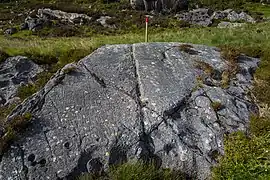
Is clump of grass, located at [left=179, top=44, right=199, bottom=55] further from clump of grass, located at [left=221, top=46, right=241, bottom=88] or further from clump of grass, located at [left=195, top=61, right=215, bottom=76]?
clump of grass, located at [left=221, top=46, right=241, bottom=88]

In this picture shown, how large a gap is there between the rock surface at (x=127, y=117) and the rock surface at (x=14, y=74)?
256cm

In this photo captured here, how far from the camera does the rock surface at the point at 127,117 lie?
8062 millimetres

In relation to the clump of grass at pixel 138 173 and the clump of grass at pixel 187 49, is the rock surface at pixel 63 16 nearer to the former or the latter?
the clump of grass at pixel 187 49

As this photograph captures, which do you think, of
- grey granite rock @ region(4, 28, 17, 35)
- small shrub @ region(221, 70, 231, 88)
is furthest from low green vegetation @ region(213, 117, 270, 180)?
grey granite rock @ region(4, 28, 17, 35)

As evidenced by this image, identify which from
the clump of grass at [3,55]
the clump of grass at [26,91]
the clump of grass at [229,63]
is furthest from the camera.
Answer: the clump of grass at [3,55]

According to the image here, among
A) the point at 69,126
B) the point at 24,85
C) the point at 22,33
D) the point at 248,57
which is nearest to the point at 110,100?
A: the point at 69,126

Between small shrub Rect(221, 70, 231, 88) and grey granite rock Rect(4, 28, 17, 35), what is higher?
small shrub Rect(221, 70, 231, 88)

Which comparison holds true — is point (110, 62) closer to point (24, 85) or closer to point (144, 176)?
point (24, 85)

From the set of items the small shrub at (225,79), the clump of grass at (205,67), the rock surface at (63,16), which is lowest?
the rock surface at (63,16)

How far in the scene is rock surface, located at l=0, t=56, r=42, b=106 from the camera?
11.9 meters

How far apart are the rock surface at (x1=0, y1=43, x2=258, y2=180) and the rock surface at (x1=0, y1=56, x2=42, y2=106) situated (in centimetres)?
256

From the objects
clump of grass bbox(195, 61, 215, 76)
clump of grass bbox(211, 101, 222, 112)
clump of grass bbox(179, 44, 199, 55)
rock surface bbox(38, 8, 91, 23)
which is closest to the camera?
clump of grass bbox(211, 101, 222, 112)

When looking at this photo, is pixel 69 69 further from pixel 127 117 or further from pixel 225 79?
pixel 225 79

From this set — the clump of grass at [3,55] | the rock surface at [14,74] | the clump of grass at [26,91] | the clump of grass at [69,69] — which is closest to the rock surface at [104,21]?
the clump of grass at [3,55]
